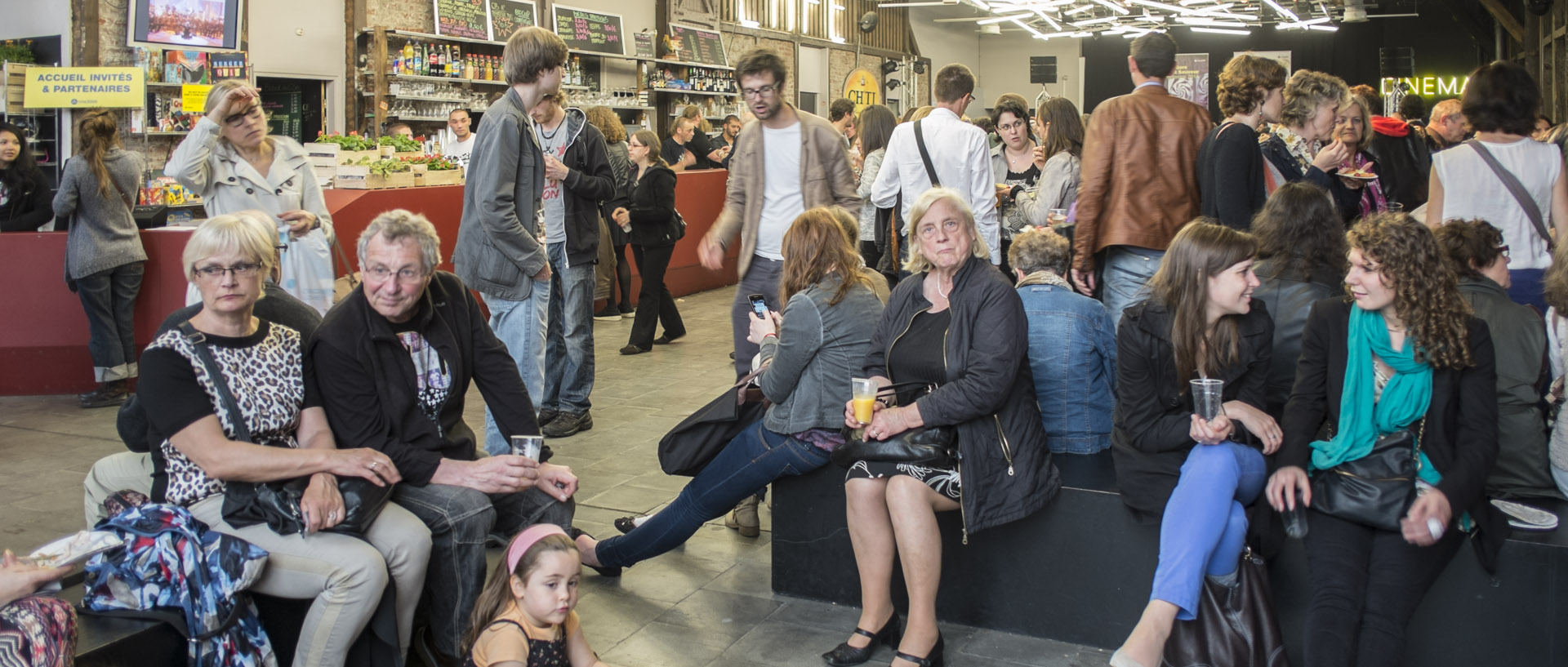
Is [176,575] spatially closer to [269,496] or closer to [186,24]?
[269,496]

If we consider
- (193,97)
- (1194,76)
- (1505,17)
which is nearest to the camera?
(193,97)

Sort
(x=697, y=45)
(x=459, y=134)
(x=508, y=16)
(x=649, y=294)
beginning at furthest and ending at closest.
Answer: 1. (x=697, y=45)
2. (x=508, y=16)
3. (x=459, y=134)
4. (x=649, y=294)

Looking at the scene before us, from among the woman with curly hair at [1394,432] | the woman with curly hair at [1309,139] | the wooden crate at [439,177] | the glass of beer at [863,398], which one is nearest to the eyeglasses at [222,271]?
the glass of beer at [863,398]

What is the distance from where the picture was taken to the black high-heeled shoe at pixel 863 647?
3178mm

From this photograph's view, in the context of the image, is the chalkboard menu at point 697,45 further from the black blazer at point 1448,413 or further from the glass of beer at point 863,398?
the black blazer at point 1448,413

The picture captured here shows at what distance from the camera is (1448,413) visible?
283 cm

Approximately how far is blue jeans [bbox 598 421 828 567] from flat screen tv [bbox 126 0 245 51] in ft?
25.1

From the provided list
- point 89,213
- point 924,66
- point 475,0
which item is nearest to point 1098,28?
point 924,66

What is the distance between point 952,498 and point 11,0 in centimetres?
947

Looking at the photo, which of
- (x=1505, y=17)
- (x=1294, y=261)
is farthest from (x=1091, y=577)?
(x=1505, y=17)

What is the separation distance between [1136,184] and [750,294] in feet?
4.57

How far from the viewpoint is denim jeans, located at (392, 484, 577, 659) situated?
9.82 ft

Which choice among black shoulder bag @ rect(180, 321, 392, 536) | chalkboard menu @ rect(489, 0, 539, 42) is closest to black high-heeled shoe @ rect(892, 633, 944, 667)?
black shoulder bag @ rect(180, 321, 392, 536)

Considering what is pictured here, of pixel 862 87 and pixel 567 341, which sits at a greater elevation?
pixel 862 87
